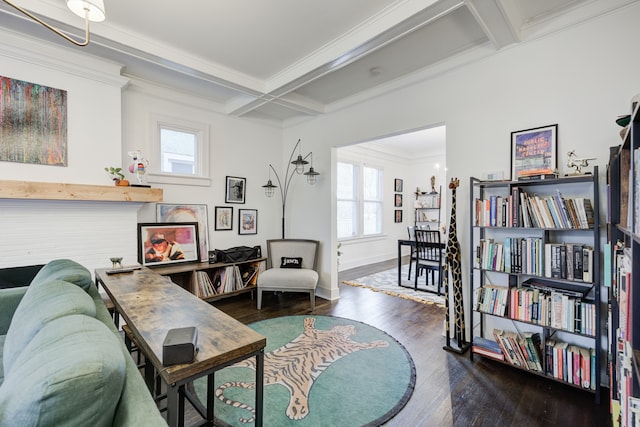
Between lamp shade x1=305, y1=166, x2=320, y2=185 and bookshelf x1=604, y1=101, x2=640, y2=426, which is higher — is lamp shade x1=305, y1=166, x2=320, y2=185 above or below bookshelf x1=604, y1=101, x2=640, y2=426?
above

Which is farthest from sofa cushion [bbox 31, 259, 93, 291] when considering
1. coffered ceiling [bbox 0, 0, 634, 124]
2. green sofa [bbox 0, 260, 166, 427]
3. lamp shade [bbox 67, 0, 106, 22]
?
coffered ceiling [bbox 0, 0, 634, 124]

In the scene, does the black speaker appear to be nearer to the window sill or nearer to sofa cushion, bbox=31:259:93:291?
sofa cushion, bbox=31:259:93:291

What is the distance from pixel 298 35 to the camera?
261cm

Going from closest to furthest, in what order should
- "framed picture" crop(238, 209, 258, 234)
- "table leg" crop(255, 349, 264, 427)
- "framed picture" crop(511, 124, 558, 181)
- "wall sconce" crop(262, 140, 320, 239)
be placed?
"table leg" crop(255, 349, 264, 427)
"framed picture" crop(511, 124, 558, 181)
"wall sconce" crop(262, 140, 320, 239)
"framed picture" crop(238, 209, 258, 234)

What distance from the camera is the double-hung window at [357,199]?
6.20 metres

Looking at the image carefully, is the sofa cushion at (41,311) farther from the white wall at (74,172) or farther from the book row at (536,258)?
the book row at (536,258)

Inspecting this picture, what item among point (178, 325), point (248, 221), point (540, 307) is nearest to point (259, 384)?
point (178, 325)

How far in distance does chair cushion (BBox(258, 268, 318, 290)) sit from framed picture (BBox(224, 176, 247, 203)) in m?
1.27

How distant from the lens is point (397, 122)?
3389 millimetres

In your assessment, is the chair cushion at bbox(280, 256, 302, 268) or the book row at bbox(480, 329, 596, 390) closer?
the book row at bbox(480, 329, 596, 390)

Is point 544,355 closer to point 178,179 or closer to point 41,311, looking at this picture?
point 41,311

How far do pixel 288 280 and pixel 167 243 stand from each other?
159cm

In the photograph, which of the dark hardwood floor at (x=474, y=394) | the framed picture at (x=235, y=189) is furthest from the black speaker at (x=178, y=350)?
the framed picture at (x=235, y=189)

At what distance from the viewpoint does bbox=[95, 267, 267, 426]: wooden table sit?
3.37 ft
